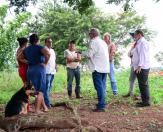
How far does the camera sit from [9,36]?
789 inches

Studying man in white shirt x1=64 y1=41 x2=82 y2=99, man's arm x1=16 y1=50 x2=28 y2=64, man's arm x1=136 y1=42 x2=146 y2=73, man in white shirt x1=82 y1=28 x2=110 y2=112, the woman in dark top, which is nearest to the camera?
the woman in dark top

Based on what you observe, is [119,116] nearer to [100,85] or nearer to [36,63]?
[100,85]

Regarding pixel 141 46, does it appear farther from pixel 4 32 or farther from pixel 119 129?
pixel 4 32

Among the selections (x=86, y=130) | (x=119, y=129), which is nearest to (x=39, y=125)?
(x=86, y=130)

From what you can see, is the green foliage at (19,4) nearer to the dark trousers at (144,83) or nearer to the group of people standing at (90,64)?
the group of people standing at (90,64)

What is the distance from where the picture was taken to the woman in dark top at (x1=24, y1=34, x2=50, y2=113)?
9.29 metres

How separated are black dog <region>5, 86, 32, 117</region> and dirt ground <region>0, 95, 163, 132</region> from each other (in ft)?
1.78

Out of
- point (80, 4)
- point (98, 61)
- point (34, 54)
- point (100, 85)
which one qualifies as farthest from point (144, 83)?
point (34, 54)

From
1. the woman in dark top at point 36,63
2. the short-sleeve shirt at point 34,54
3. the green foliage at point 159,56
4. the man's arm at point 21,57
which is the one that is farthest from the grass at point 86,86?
the green foliage at point 159,56

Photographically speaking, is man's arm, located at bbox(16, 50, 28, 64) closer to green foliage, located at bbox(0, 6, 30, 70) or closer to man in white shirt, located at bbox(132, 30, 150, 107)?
man in white shirt, located at bbox(132, 30, 150, 107)

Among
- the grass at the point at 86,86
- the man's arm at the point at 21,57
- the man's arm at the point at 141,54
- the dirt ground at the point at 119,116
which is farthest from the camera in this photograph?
the grass at the point at 86,86

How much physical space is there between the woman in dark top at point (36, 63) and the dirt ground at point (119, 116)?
61 cm

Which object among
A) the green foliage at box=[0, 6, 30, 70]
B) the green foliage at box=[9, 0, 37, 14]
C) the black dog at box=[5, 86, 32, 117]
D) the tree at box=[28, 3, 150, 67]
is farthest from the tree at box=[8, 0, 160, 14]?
the tree at box=[28, 3, 150, 67]

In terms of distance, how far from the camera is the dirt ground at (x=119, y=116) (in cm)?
834
